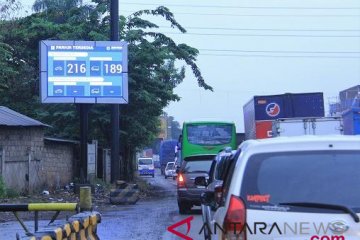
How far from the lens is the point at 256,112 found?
25234mm

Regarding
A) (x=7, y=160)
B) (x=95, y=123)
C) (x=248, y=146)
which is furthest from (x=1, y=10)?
(x=248, y=146)

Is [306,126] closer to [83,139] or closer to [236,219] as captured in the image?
[83,139]

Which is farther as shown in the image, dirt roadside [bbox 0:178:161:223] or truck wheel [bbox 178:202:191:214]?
dirt roadside [bbox 0:178:161:223]

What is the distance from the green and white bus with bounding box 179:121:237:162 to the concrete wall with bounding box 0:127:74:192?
5659 mm

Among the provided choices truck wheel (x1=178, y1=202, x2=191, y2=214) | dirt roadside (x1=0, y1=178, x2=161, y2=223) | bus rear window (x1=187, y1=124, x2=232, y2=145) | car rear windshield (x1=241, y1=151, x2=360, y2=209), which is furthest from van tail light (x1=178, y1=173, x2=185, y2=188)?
car rear windshield (x1=241, y1=151, x2=360, y2=209)

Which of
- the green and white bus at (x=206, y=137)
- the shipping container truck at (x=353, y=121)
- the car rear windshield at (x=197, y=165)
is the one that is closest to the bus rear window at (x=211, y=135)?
the green and white bus at (x=206, y=137)

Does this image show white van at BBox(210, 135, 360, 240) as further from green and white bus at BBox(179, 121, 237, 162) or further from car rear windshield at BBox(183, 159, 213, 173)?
green and white bus at BBox(179, 121, 237, 162)

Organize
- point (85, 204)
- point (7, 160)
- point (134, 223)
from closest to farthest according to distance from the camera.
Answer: point (85, 204) → point (134, 223) → point (7, 160)

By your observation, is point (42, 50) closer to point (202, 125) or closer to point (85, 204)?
point (202, 125)

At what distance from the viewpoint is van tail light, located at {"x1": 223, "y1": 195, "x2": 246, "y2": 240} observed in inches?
193

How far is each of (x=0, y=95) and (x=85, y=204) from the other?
2963 centimetres

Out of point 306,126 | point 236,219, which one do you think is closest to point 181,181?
point 306,126

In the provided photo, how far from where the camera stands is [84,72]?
2445 centimetres

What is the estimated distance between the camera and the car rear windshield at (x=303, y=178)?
4.89m
